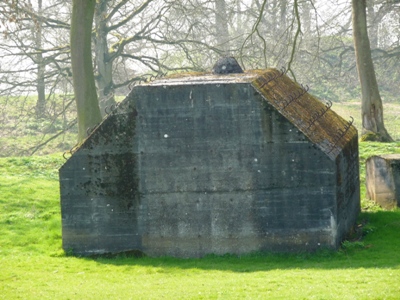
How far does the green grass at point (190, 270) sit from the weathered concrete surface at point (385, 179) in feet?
0.98

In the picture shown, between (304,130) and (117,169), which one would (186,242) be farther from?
(304,130)

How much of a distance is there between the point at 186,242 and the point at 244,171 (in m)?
1.63

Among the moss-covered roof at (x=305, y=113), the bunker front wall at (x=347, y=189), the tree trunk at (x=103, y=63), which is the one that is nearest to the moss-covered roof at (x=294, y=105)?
the moss-covered roof at (x=305, y=113)

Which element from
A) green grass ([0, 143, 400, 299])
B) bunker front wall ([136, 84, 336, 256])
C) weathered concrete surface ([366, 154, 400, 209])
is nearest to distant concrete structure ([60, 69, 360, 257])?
bunker front wall ([136, 84, 336, 256])

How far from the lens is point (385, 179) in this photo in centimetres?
1691

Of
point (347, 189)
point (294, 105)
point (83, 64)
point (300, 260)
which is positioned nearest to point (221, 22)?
point (83, 64)

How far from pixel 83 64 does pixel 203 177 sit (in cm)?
930

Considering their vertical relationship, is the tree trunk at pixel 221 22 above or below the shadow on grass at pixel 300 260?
above

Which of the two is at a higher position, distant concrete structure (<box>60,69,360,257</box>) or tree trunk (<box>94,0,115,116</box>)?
tree trunk (<box>94,0,115,116</box>)

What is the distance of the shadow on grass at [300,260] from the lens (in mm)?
12820

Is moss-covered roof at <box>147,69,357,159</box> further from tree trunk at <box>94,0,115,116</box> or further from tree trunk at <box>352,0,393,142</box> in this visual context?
tree trunk at <box>94,0,115,116</box>

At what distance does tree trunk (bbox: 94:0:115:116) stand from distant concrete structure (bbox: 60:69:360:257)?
15547 mm

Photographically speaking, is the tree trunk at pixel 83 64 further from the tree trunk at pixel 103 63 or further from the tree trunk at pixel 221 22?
the tree trunk at pixel 221 22

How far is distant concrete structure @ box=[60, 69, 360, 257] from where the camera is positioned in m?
13.7
